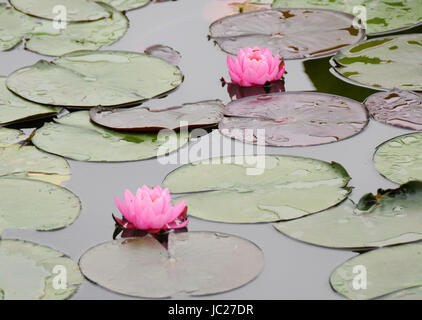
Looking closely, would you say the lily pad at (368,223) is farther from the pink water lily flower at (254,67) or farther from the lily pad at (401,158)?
the pink water lily flower at (254,67)

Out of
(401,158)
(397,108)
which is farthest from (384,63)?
(401,158)

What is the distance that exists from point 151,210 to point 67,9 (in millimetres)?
2306

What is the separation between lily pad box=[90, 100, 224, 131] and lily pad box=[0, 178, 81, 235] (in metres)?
0.51

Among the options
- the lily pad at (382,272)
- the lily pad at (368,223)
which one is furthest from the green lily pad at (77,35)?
the lily pad at (382,272)

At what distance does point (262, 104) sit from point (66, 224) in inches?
44.6

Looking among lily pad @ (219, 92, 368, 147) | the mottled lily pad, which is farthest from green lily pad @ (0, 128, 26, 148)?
the mottled lily pad

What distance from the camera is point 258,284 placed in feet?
7.44

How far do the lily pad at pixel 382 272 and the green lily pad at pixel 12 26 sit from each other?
8.07 feet

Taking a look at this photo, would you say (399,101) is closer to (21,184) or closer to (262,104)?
(262,104)

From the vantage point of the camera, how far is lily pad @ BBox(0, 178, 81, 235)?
8.35 feet

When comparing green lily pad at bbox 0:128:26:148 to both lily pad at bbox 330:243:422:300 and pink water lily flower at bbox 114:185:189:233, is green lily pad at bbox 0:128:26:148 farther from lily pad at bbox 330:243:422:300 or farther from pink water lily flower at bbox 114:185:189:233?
lily pad at bbox 330:243:422:300

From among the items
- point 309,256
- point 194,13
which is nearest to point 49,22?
point 194,13

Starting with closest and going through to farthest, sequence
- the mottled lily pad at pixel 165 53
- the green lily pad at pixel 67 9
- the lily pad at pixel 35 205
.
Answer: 1. the lily pad at pixel 35 205
2. the mottled lily pad at pixel 165 53
3. the green lily pad at pixel 67 9

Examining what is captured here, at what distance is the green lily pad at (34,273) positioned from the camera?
220 cm
